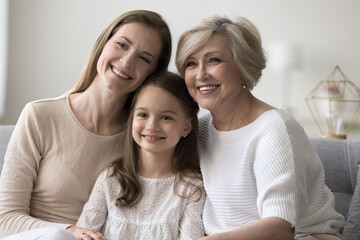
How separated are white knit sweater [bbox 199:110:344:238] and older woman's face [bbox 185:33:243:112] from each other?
0.13 m

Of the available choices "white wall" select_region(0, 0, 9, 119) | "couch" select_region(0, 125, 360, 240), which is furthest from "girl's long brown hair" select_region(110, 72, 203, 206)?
"white wall" select_region(0, 0, 9, 119)

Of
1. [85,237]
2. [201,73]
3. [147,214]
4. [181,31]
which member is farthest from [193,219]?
[181,31]

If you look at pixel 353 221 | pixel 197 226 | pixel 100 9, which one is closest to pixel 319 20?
pixel 100 9

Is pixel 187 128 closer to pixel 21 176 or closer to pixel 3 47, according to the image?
pixel 21 176

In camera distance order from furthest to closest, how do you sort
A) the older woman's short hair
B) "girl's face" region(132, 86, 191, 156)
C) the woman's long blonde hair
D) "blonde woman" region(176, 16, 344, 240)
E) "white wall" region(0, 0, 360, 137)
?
"white wall" region(0, 0, 360, 137), the woman's long blonde hair, "girl's face" region(132, 86, 191, 156), the older woman's short hair, "blonde woman" region(176, 16, 344, 240)

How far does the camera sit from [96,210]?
1.92 meters

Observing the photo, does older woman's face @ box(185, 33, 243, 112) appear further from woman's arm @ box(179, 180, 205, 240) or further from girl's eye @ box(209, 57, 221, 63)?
woman's arm @ box(179, 180, 205, 240)

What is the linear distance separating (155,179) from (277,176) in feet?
1.80

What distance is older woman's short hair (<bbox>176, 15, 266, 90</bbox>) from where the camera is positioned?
1.79m

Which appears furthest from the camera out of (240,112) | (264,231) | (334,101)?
(334,101)

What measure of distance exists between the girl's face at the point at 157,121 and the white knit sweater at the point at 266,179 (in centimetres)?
14

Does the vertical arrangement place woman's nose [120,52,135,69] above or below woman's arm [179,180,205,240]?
above

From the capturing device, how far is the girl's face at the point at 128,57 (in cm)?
199

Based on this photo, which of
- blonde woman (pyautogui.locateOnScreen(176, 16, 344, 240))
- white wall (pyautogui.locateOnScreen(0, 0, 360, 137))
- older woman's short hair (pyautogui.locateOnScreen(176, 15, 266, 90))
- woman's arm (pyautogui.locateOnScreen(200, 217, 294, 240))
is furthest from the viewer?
white wall (pyautogui.locateOnScreen(0, 0, 360, 137))
